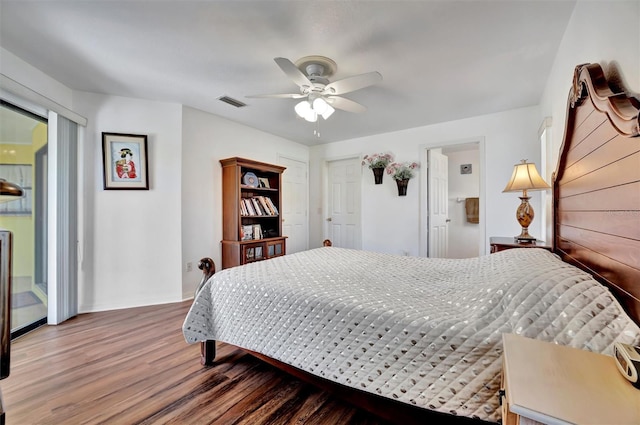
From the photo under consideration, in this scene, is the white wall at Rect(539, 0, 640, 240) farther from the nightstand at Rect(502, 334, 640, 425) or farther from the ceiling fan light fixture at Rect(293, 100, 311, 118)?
the ceiling fan light fixture at Rect(293, 100, 311, 118)

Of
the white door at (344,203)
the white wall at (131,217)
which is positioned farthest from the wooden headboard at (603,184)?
the white wall at (131,217)

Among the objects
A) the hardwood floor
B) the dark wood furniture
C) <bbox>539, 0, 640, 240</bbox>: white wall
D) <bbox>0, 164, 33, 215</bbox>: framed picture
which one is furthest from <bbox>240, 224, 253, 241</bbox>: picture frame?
<bbox>539, 0, 640, 240</bbox>: white wall

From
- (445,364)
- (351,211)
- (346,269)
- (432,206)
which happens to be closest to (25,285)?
(346,269)

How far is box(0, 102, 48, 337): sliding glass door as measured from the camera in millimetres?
2229

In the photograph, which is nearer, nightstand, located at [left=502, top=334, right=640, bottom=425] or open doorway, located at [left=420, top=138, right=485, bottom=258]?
nightstand, located at [left=502, top=334, right=640, bottom=425]

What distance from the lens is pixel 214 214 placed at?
3.58 metres

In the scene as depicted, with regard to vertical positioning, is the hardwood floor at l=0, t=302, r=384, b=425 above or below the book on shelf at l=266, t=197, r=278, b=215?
below

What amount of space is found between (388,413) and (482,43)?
8.17ft

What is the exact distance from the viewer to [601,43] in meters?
1.28

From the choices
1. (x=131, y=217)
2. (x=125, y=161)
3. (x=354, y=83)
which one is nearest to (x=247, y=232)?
(x=131, y=217)

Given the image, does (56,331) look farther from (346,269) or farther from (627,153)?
(627,153)

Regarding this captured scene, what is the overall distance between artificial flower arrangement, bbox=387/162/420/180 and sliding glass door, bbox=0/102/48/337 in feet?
13.5

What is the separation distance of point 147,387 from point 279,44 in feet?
8.04

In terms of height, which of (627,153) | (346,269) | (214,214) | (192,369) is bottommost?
(192,369)
